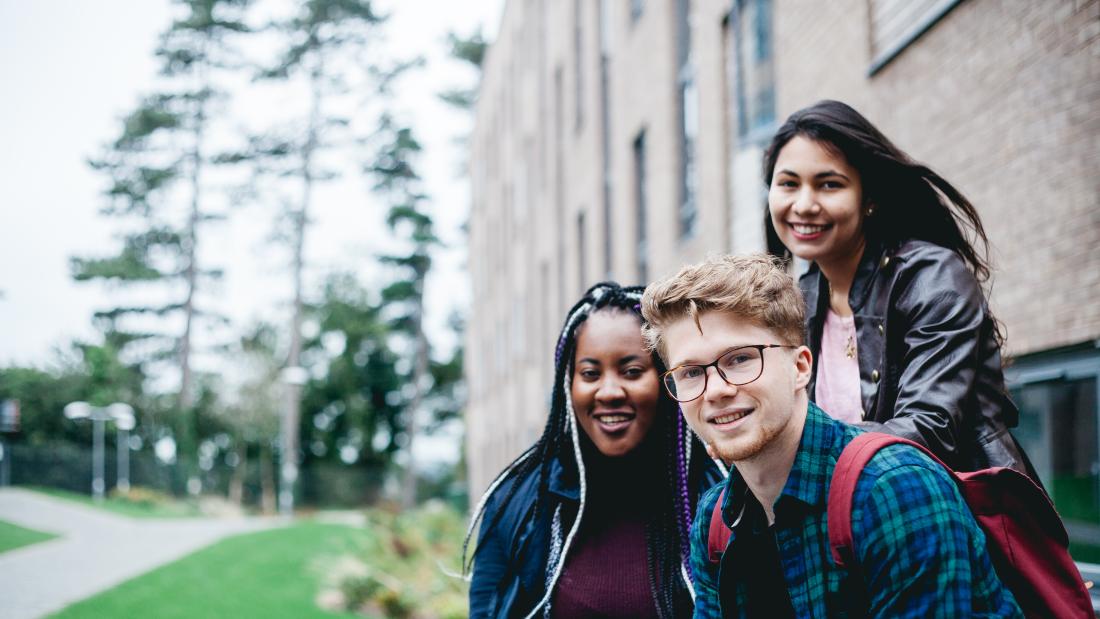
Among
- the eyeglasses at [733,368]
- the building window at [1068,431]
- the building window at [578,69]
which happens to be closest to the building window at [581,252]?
the building window at [578,69]

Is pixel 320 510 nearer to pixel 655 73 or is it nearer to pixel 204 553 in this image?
pixel 204 553

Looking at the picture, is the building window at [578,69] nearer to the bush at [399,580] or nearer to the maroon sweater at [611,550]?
the bush at [399,580]

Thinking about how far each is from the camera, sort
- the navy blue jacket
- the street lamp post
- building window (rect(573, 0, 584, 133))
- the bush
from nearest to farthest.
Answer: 1. the navy blue jacket
2. the bush
3. building window (rect(573, 0, 584, 133))
4. the street lamp post

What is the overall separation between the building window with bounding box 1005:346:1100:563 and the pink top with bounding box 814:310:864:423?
2.62 meters

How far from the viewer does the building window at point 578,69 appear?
1977 cm

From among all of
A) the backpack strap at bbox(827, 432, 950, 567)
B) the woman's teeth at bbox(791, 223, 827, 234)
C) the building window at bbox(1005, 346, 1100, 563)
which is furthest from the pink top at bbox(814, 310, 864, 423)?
the building window at bbox(1005, 346, 1100, 563)

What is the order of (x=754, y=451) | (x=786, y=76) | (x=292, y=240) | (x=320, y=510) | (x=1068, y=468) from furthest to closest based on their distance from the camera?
1. (x=320, y=510)
2. (x=292, y=240)
3. (x=786, y=76)
4. (x=1068, y=468)
5. (x=754, y=451)

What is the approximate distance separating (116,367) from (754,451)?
48760mm

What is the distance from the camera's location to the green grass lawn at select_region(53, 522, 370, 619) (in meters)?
14.1

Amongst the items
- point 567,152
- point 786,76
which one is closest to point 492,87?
point 567,152

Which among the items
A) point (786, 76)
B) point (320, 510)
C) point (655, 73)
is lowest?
point (320, 510)

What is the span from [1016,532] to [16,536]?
24167 mm

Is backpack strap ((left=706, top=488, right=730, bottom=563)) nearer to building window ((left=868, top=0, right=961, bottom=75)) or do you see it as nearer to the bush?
building window ((left=868, top=0, right=961, bottom=75))

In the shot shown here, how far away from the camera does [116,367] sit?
153 feet
